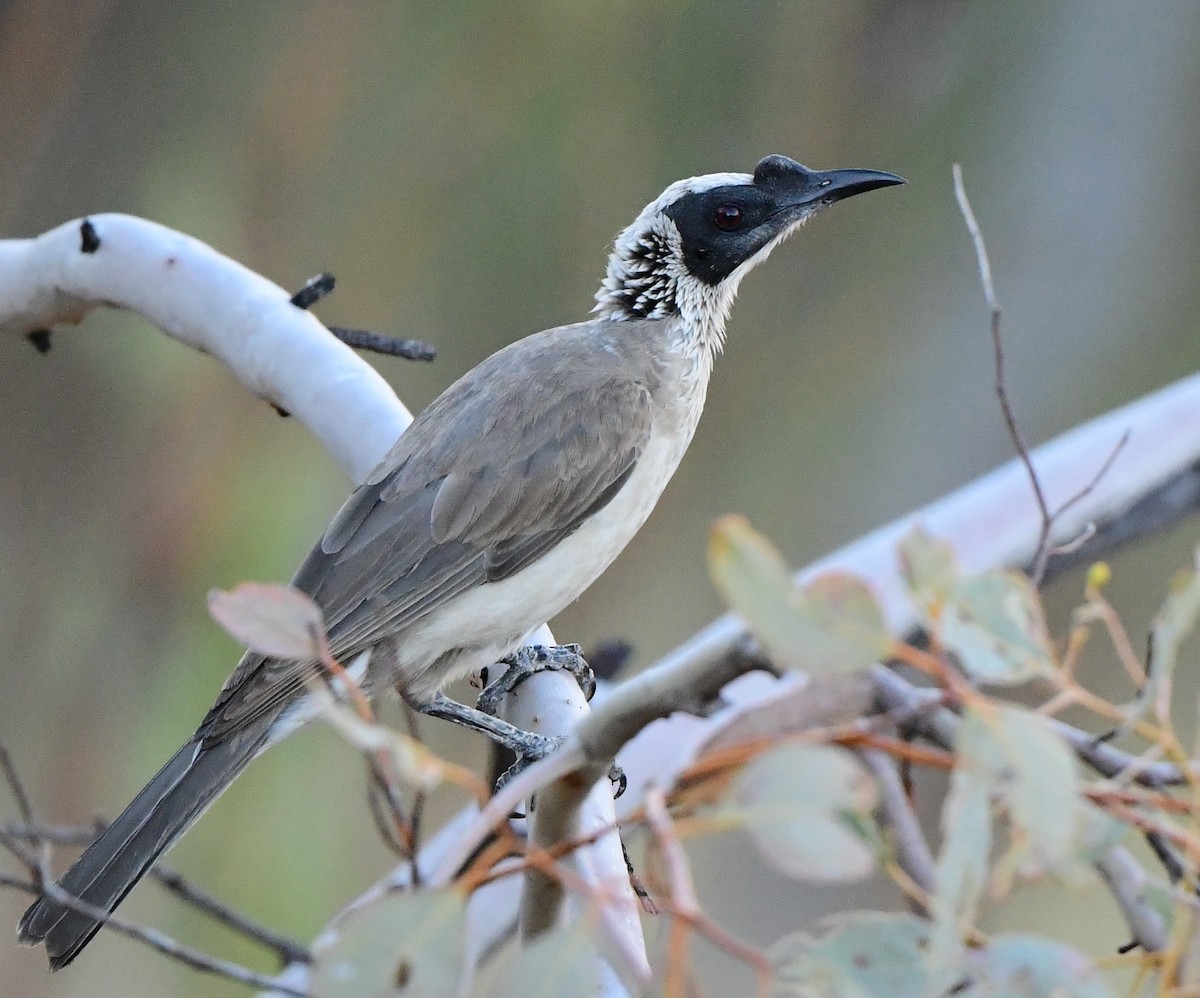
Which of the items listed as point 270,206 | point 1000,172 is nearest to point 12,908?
point 270,206

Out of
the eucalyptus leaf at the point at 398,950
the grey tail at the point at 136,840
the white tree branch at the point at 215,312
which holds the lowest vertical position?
the grey tail at the point at 136,840

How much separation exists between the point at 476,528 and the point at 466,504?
3cm

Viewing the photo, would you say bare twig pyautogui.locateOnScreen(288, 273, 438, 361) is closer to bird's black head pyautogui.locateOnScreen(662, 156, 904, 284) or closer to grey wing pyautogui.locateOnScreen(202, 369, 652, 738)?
grey wing pyautogui.locateOnScreen(202, 369, 652, 738)

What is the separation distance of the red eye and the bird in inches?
1.9

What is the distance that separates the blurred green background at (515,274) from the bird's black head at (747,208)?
153cm

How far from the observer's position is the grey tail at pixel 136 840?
1.32m

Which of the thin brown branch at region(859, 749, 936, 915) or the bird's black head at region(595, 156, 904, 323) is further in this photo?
the bird's black head at region(595, 156, 904, 323)

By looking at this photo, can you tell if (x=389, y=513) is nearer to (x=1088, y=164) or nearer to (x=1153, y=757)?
(x=1153, y=757)

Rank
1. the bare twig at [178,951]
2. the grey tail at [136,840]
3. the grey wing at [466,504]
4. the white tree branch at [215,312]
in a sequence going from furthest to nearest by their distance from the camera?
1. the white tree branch at [215,312]
2. the grey wing at [466,504]
3. the grey tail at [136,840]
4. the bare twig at [178,951]

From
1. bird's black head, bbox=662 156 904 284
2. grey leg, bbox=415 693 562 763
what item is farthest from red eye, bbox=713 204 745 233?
grey leg, bbox=415 693 562 763

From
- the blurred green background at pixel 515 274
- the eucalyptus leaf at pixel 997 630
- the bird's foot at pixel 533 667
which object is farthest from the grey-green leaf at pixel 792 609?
the blurred green background at pixel 515 274

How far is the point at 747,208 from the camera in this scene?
1.98 m

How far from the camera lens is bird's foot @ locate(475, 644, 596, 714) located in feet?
5.37

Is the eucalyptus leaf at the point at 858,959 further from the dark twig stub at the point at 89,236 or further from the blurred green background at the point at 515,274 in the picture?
the blurred green background at the point at 515,274
